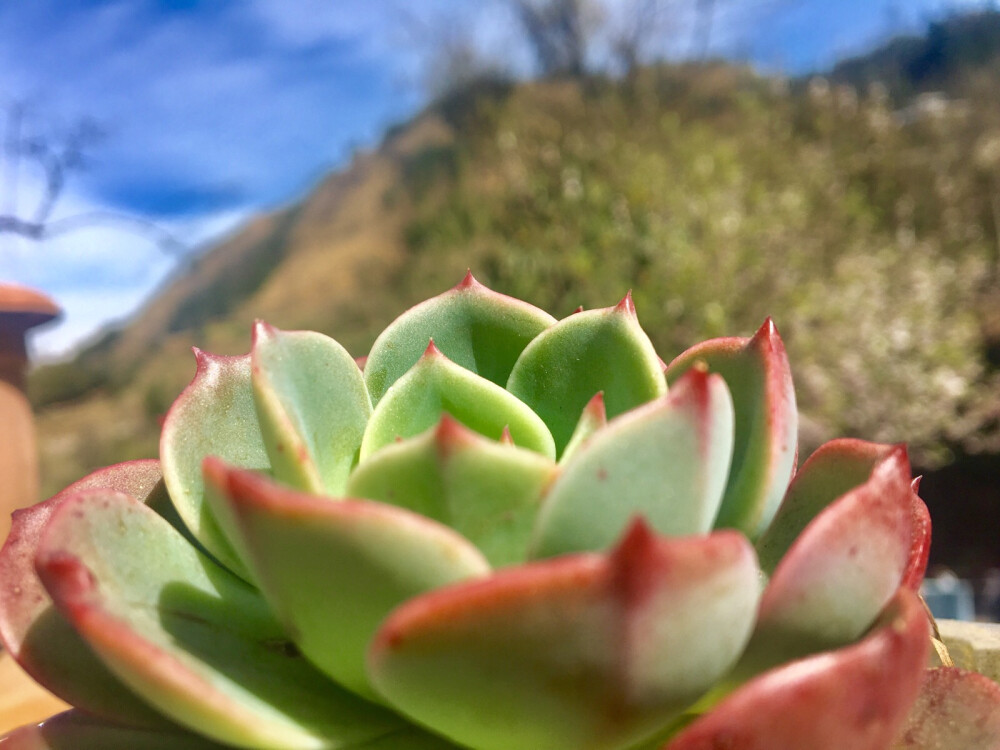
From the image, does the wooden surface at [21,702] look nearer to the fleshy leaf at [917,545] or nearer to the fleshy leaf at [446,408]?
the fleshy leaf at [446,408]

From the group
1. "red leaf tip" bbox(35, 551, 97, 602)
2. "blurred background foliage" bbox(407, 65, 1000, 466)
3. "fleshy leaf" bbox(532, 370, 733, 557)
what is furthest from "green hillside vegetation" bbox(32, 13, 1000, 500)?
"fleshy leaf" bbox(532, 370, 733, 557)

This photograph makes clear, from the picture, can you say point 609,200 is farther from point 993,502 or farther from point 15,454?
point 15,454

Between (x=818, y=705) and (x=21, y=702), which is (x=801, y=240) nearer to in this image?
(x=21, y=702)

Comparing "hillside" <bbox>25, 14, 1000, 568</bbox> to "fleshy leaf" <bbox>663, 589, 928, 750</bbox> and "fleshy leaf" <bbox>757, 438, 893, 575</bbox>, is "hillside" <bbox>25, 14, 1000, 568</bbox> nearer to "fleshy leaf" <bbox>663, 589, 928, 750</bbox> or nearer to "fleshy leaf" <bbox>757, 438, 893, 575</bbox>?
"fleshy leaf" <bbox>757, 438, 893, 575</bbox>

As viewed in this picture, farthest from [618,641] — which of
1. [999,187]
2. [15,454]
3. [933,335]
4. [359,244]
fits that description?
[359,244]

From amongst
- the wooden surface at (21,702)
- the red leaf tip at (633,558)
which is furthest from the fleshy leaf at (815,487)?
the wooden surface at (21,702)

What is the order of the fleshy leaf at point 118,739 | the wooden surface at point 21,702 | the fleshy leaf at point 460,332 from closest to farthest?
the fleshy leaf at point 118,739 < the fleshy leaf at point 460,332 < the wooden surface at point 21,702
